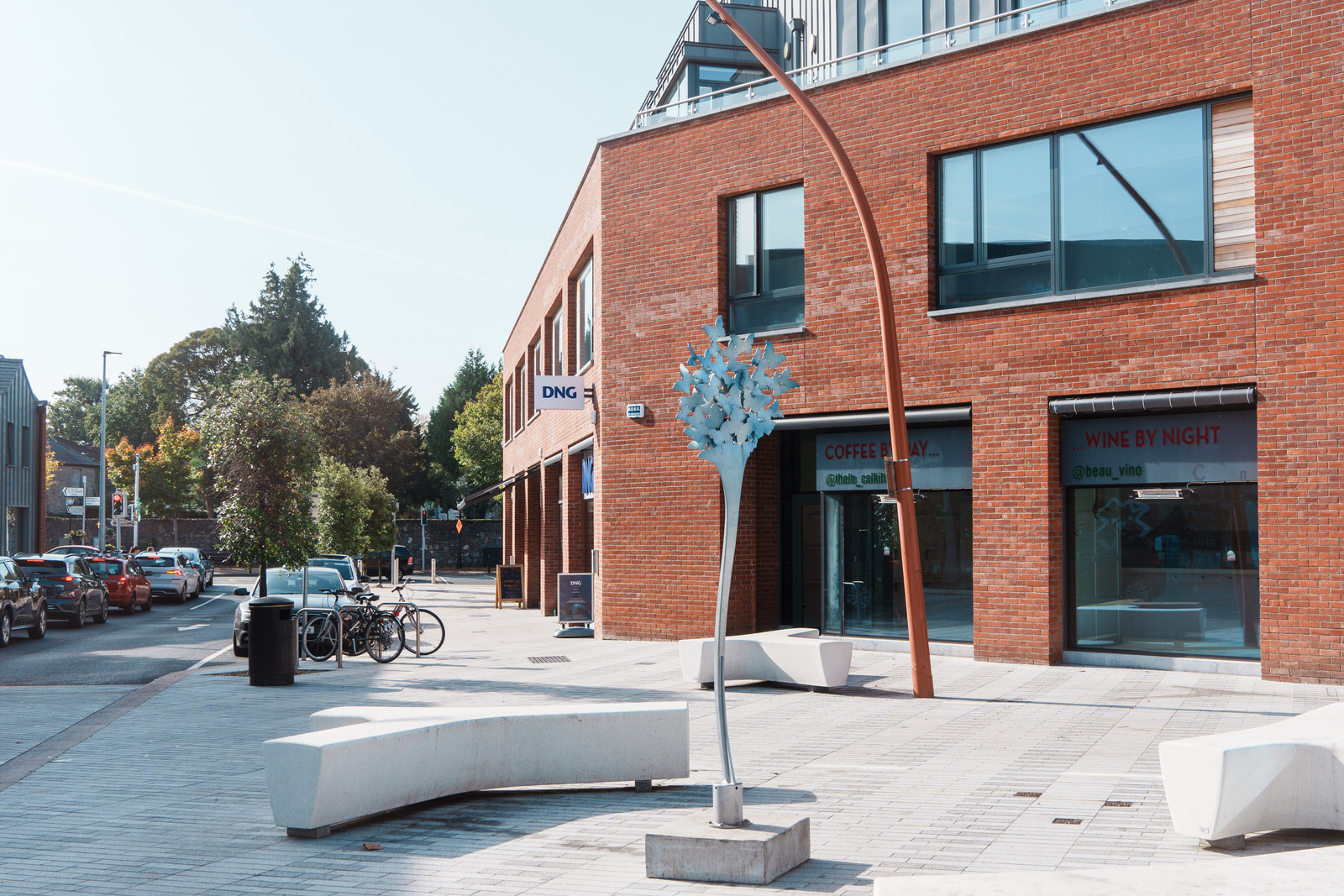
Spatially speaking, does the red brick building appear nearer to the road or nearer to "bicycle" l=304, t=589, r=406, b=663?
"bicycle" l=304, t=589, r=406, b=663

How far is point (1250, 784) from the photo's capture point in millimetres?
6055

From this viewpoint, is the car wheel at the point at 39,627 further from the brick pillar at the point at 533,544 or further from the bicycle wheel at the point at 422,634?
the brick pillar at the point at 533,544

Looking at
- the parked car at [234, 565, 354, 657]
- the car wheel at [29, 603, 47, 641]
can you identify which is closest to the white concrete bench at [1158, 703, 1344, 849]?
the parked car at [234, 565, 354, 657]

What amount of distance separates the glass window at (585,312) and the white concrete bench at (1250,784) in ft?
58.1

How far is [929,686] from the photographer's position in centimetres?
1247

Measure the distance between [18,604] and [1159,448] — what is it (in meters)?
20.4

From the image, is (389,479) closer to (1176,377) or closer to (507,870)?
(1176,377)

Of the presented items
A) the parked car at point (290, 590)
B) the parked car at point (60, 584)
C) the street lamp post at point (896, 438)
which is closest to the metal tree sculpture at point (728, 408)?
the street lamp post at point (896, 438)

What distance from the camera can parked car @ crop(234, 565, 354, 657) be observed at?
18969 millimetres

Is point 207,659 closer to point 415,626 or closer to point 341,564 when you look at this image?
point 415,626

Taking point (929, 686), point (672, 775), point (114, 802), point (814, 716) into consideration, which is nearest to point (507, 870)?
point (672, 775)

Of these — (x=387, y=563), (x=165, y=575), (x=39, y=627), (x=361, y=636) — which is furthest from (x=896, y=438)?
(x=387, y=563)

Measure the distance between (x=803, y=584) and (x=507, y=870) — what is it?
12974 millimetres

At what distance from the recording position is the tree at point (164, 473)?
2977 inches
